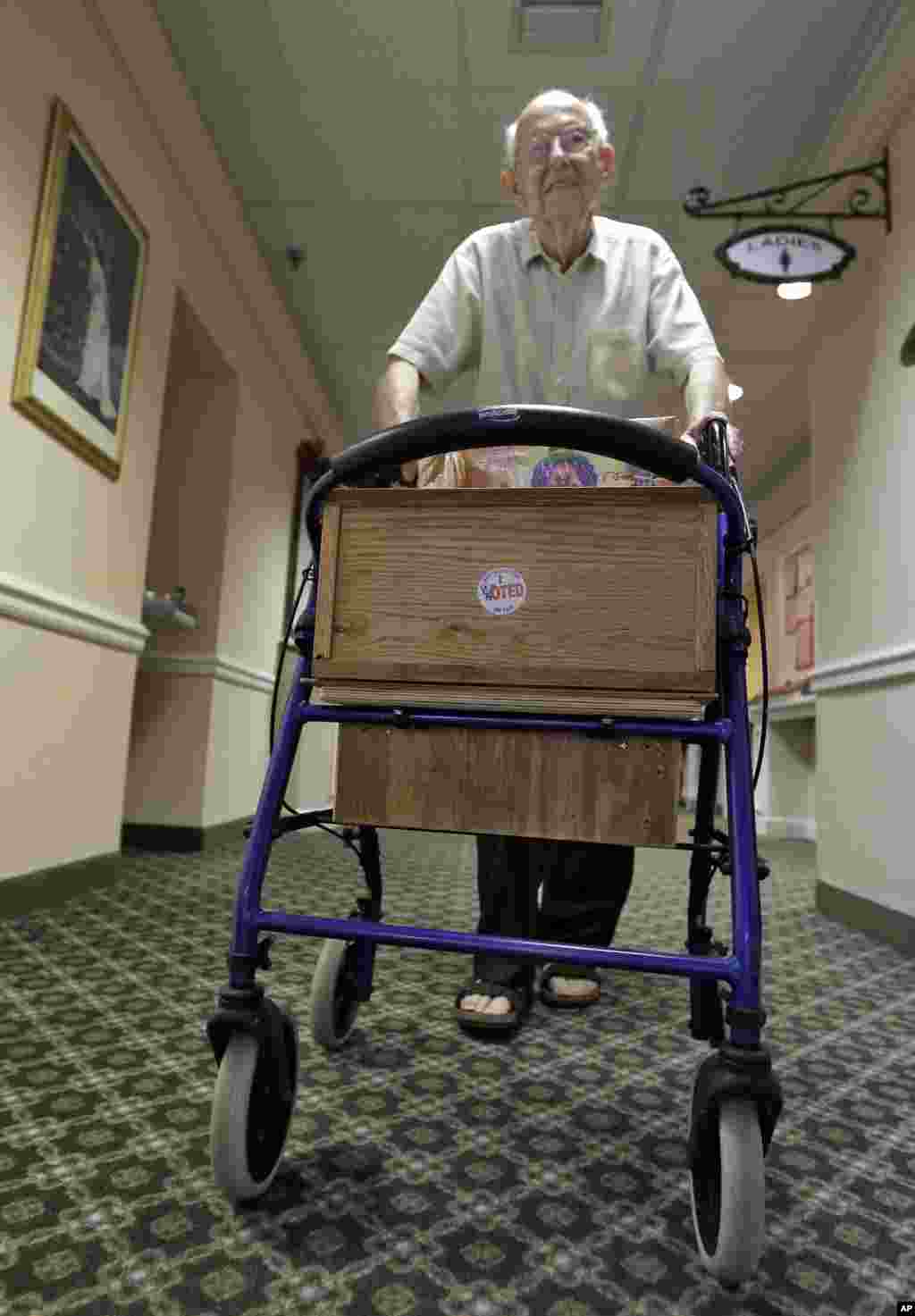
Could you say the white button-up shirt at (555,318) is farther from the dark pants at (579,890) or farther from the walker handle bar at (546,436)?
the dark pants at (579,890)

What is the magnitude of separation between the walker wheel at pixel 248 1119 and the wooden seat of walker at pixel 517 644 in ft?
0.75

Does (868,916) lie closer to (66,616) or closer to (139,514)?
(66,616)

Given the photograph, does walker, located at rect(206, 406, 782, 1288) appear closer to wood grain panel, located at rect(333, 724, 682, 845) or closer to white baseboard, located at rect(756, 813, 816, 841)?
wood grain panel, located at rect(333, 724, 682, 845)

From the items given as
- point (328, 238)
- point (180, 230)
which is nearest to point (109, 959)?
point (180, 230)

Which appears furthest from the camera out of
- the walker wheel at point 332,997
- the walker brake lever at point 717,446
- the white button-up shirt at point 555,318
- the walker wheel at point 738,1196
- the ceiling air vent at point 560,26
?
the ceiling air vent at point 560,26

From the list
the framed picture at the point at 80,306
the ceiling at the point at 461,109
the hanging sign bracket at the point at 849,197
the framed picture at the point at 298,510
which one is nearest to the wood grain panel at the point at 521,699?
the framed picture at the point at 80,306

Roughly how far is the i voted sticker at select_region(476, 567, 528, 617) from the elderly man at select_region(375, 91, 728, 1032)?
23.8 inches

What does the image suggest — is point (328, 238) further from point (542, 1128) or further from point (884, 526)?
point (542, 1128)

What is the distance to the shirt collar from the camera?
4.49 ft

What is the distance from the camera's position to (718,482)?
29.5 inches

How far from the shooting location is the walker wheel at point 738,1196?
62 cm

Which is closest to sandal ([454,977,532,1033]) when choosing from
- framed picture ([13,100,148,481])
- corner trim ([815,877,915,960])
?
corner trim ([815,877,915,960])

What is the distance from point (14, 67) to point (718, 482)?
219 centimetres

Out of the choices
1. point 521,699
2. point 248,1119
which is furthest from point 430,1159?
point 521,699
